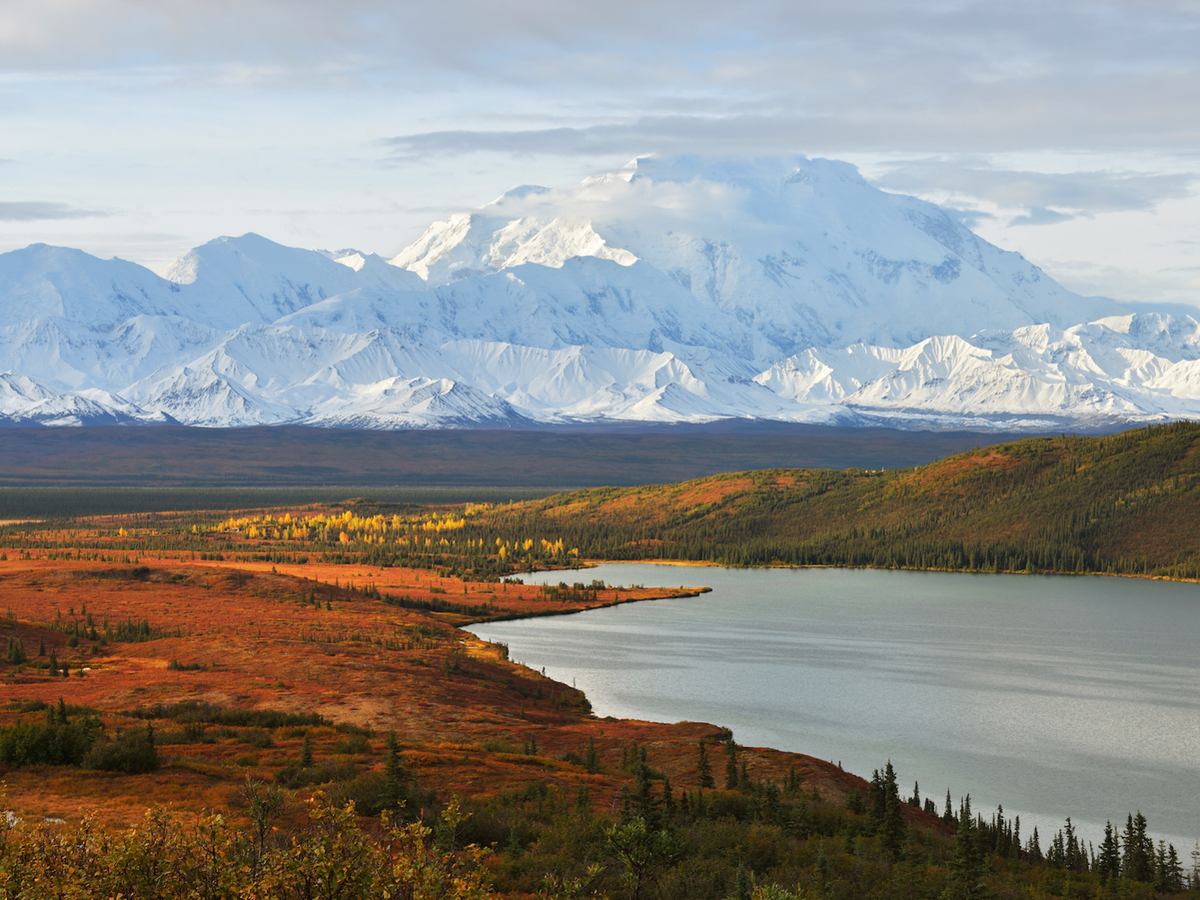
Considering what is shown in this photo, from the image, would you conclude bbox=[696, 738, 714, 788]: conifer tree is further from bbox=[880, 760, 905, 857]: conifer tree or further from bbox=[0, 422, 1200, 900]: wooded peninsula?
bbox=[880, 760, 905, 857]: conifer tree

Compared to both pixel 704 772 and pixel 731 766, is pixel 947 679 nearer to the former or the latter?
pixel 731 766

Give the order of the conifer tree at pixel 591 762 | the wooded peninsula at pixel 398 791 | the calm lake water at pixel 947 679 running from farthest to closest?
the calm lake water at pixel 947 679
the conifer tree at pixel 591 762
the wooded peninsula at pixel 398 791

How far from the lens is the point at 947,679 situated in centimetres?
8962

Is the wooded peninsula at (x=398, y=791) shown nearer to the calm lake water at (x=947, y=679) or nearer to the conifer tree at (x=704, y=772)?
the conifer tree at (x=704, y=772)

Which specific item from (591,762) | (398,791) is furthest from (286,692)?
(398,791)

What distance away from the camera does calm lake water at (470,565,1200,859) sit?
61969mm

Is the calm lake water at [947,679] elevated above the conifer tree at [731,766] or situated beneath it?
situated beneath

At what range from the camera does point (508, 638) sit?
112 metres

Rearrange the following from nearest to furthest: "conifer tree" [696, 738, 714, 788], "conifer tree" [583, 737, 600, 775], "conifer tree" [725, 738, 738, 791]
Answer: "conifer tree" [696, 738, 714, 788] < "conifer tree" [725, 738, 738, 791] < "conifer tree" [583, 737, 600, 775]

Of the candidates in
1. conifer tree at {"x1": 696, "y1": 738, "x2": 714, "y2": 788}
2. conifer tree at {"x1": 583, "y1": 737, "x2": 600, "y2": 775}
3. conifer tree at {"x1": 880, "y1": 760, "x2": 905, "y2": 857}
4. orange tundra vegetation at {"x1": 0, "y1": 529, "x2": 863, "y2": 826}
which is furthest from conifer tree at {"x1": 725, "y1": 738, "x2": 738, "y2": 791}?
conifer tree at {"x1": 880, "y1": 760, "x2": 905, "y2": 857}

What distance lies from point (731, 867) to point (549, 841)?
18.6 ft

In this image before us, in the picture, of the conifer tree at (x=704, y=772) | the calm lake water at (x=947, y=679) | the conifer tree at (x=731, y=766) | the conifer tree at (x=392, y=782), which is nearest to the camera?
the conifer tree at (x=392, y=782)

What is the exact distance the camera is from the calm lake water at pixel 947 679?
6197 centimetres

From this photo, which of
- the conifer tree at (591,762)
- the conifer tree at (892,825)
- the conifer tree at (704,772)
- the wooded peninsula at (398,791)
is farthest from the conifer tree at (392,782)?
the conifer tree at (892,825)
